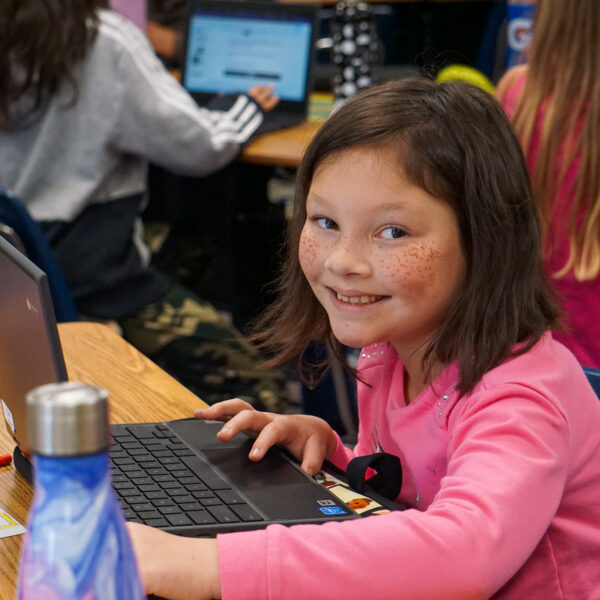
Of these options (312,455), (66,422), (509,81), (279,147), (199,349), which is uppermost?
(66,422)

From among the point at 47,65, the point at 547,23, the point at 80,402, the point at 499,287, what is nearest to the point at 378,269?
the point at 499,287

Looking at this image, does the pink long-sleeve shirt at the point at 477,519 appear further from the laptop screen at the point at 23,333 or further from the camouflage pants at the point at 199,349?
the camouflage pants at the point at 199,349

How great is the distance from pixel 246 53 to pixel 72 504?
2.94 meters

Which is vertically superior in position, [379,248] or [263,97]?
[379,248]

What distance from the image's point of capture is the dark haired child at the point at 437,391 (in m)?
0.80

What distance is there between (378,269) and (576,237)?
957 mm

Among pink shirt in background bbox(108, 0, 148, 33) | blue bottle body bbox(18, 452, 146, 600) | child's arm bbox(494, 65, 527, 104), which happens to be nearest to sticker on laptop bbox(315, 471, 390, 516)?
blue bottle body bbox(18, 452, 146, 600)

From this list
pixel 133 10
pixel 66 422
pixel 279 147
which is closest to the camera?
pixel 66 422

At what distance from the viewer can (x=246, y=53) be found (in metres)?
3.29

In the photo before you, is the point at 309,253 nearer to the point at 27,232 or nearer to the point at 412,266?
the point at 412,266

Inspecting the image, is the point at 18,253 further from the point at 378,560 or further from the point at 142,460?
the point at 378,560

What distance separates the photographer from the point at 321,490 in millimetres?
1003

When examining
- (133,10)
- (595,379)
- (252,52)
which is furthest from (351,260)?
(133,10)

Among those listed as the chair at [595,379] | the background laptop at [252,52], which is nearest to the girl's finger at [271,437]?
the chair at [595,379]
